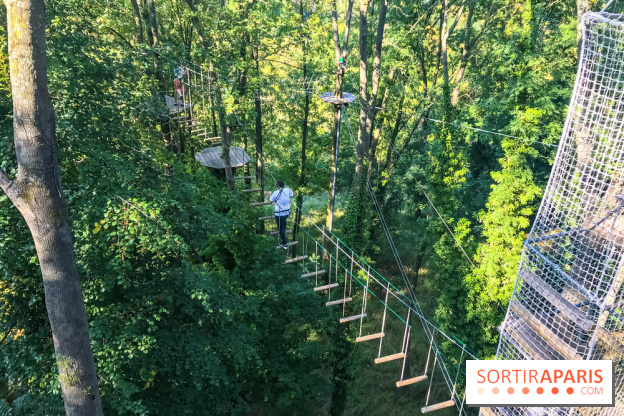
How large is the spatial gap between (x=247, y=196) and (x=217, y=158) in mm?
2318

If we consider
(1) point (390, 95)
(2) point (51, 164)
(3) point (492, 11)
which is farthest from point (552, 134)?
(2) point (51, 164)

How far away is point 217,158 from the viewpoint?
10.6m

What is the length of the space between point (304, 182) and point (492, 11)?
6640 millimetres

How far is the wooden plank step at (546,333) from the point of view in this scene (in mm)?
3373

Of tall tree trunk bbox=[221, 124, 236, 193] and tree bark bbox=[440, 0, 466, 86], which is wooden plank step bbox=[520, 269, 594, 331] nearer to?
tall tree trunk bbox=[221, 124, 236, 193]

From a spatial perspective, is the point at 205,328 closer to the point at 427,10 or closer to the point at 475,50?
the point at 427,10

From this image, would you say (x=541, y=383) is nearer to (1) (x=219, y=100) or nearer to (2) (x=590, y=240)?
(2) (x=590, y=240)

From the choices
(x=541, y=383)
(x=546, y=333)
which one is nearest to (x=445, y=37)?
(x=546, y=333)

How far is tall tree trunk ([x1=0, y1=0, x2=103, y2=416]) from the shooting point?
323cm

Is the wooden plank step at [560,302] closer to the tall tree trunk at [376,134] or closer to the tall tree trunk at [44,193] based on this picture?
the tall tree trunk at [44,193]

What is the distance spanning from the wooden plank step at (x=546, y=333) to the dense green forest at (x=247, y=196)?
2695mm

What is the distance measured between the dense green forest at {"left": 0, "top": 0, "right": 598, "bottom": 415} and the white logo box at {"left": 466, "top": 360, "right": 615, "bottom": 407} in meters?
2.79

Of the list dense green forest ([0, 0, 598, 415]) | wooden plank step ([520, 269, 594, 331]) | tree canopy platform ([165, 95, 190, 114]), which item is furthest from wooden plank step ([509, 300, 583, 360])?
tree canopy platform ([165, 95, 190, 114])

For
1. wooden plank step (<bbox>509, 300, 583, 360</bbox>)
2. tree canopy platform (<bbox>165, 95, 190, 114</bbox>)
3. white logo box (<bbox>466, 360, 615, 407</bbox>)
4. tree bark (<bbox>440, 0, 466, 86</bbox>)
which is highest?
tree bark (<bbox>440, 0, 466, 86</bbox>)
